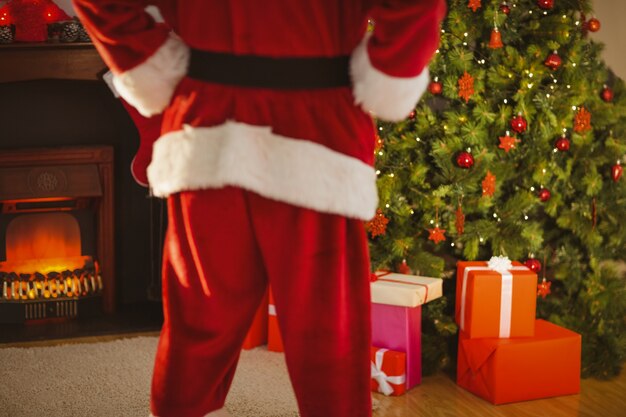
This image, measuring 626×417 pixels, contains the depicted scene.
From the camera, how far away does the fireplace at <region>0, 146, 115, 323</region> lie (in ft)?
10.5

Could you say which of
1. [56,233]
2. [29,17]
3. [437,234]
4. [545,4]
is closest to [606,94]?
[545,4]

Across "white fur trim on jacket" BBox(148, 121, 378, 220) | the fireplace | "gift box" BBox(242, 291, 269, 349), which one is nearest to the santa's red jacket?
"white fur trim on jacket" BBox(148, 121, 378, 220)

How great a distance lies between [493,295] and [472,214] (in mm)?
394

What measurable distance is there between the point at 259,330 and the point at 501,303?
A: 0.94m

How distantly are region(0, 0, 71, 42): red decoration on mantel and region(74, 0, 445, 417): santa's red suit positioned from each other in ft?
5.07

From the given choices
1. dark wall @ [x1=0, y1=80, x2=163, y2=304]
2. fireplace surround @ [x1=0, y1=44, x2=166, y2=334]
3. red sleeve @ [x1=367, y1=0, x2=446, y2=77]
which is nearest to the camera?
red sleeve @ [x1=367, y1=0, x2=446, y2=77]

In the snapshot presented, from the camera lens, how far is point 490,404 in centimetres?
244

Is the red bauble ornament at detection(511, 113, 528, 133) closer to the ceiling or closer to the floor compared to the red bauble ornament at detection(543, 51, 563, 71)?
closer to the floor

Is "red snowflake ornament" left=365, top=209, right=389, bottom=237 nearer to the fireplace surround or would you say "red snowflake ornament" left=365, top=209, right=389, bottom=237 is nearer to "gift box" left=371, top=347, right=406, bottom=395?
"gift box" left=371, top=347, right=406, bottom=395

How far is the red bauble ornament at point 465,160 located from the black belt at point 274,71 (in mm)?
1183

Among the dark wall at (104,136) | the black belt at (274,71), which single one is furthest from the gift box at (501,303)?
the dark wall at (104,136)

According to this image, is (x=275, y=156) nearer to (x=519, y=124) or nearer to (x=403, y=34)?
(x=403, y=34)

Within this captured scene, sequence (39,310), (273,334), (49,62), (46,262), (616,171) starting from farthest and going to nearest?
(46,262), (39,310), (49,62), (273,334), (616,171)

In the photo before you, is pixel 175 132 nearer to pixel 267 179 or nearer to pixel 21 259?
pixel 267 179
